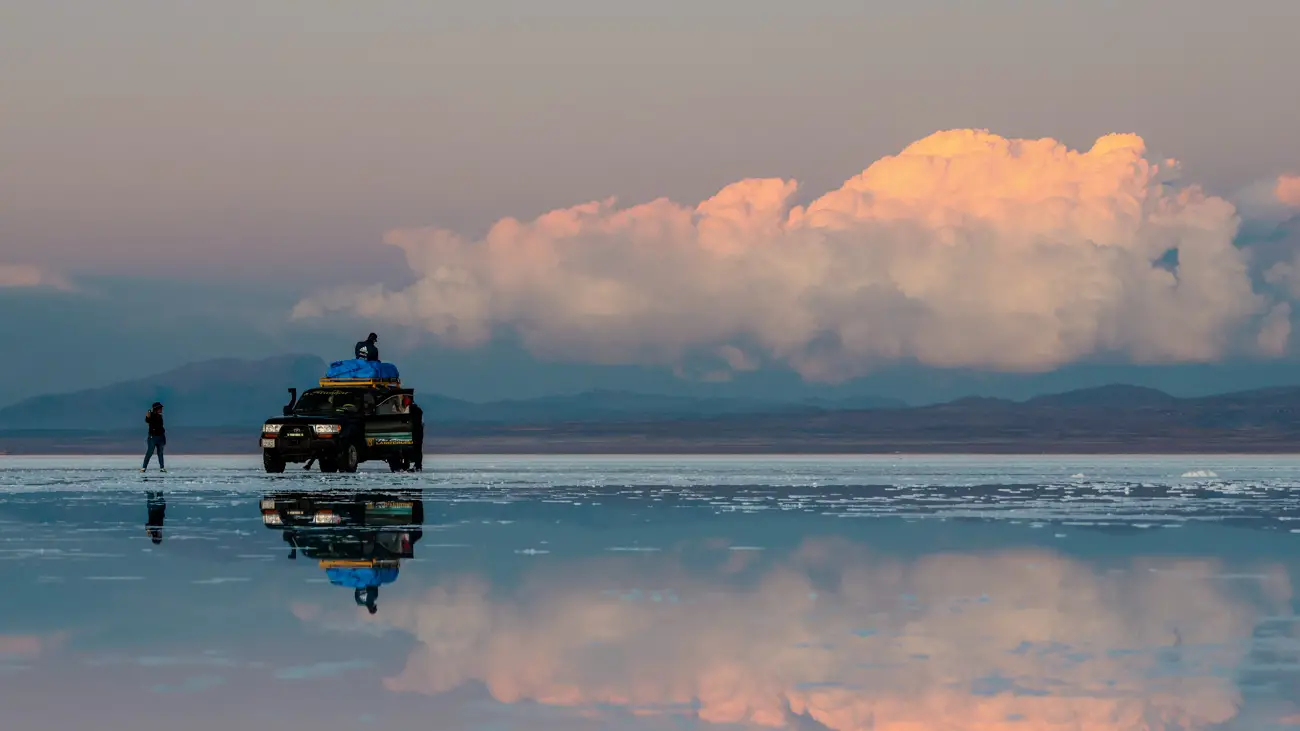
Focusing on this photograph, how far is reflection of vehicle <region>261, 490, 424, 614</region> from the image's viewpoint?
15.9 meters

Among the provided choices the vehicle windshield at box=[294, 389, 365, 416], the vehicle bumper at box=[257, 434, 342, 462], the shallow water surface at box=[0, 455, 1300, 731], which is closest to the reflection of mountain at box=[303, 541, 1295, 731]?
the shallow water surface at box=[0, 455, 1300, 731]

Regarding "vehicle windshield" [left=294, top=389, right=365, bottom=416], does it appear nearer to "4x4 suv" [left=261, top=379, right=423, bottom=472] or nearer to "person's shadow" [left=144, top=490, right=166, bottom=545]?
"4x4 suv" [left=261, top=379, right=423, bottom=472]

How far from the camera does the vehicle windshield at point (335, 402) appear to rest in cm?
4719

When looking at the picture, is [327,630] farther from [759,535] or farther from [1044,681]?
[759,535]

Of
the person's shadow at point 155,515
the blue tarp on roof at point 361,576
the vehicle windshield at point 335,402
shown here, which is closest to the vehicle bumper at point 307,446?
the vehicle windshield at point 335,402

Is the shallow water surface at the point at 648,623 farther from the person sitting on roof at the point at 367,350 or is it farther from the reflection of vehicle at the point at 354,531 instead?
the person sitting on roof at the point at 367,350

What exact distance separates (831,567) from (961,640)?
17.7ft

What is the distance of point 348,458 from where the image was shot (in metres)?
46.6

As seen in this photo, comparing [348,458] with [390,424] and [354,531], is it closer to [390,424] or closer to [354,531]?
[390,424]

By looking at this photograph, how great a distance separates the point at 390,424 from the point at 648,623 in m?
36.7

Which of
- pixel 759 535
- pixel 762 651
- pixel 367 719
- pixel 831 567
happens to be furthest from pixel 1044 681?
pixel 759 535

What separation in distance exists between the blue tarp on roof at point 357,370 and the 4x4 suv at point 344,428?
14.2 inches

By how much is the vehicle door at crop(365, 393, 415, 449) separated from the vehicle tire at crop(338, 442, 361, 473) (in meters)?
1.02

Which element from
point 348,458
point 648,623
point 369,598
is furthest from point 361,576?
point 348,458
